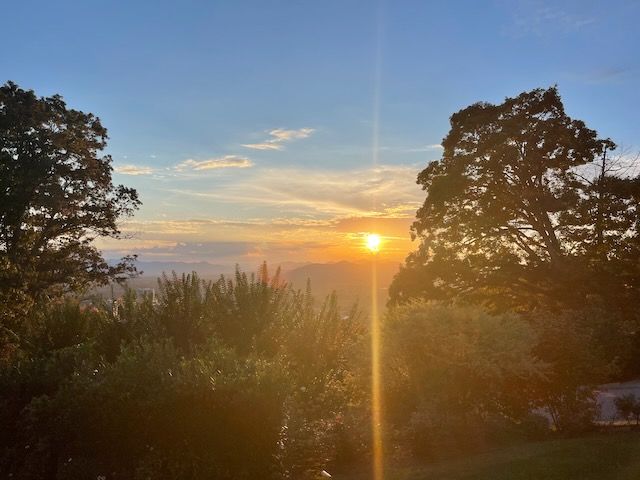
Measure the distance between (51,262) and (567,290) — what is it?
2568 centimetres

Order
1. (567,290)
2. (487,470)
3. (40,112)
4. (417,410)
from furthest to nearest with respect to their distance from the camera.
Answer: (40,112), (567,290), (417,410), (487,470)

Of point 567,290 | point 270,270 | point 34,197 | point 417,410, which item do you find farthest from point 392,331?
point 34,197

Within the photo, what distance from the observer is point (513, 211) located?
2819 cm

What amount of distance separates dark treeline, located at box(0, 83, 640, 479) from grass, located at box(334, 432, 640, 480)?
4.16 feet

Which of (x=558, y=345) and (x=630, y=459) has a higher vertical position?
(x=558, y=345)

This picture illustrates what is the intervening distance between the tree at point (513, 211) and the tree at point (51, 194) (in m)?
16.5

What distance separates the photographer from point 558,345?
50.7 feet

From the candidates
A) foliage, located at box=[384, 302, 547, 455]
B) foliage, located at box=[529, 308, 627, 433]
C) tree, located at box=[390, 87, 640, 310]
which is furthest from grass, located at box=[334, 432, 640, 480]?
tree, located at box=[390, 87, 640, 310]

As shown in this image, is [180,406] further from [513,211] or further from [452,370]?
[513,211]

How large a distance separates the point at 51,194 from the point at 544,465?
1017 inches

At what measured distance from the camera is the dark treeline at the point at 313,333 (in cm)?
639

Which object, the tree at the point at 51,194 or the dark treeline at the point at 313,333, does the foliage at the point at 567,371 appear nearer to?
the dark treeline at the point at 313,333

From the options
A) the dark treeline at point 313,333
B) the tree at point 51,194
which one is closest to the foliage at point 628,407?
the dark treeline at point 313,333

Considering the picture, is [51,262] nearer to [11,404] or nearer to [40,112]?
[40,112]
